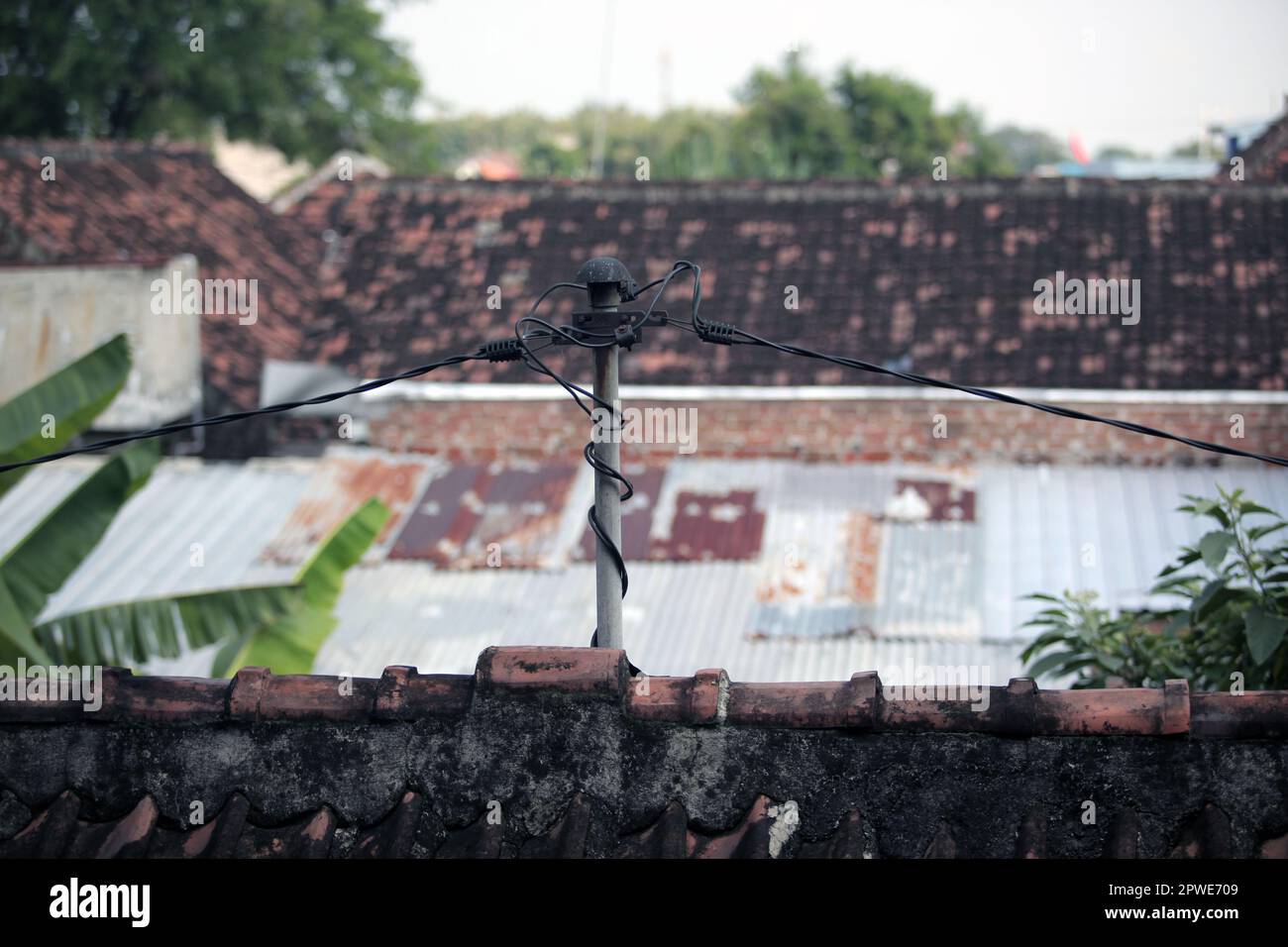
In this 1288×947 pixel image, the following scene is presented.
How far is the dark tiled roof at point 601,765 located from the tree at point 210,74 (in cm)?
2534

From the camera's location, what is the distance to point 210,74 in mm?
28453

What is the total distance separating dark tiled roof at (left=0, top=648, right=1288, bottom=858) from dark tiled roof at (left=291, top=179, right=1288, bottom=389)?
900 centimetres

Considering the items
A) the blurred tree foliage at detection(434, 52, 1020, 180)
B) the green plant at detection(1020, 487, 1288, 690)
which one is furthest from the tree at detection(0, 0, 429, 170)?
the green plant at detection(1020, 487, 1288, 690)

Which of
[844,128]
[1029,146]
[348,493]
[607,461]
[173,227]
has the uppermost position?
[1029,146]

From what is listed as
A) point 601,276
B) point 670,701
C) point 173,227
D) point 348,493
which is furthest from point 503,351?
point 173,227

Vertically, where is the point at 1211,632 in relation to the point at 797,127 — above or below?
below

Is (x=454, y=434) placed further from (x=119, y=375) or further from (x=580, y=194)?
Answer: (x=119, y=375)

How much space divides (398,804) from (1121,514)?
8520 mm

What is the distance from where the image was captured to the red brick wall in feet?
38.8

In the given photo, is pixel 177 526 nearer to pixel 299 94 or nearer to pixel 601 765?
pixel 601 765

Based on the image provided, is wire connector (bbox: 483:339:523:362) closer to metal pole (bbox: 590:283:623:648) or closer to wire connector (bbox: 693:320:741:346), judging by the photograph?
metal pole (bbox: 590:283:623:648)

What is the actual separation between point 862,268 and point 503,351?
10355 millimetres

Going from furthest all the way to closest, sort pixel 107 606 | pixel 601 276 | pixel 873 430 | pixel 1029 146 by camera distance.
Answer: pixel 1029 146
pixel 873 430
pixel 107 606
pixel 601 276

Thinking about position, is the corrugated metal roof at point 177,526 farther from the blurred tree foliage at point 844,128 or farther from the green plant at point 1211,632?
the blurred tree foliage at point 844,128
